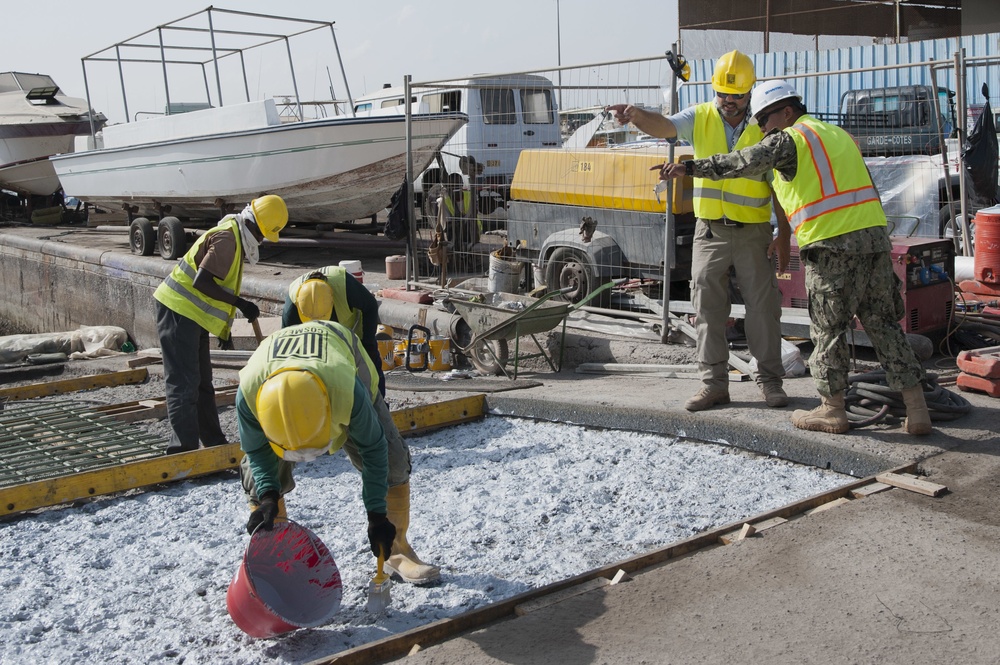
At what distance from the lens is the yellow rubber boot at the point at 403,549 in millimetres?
3789

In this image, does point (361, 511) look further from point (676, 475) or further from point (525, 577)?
point (676, 475)

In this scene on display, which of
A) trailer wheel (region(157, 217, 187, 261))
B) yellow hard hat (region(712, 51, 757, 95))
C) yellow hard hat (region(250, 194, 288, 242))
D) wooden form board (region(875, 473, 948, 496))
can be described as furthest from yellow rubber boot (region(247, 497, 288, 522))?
trailer wheel (region(157, 217, 187, 261))

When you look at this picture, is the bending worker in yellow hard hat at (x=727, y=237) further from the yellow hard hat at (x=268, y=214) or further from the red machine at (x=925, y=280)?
the yellow hard hat at (x=268, y=214)

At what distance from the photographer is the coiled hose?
15.9 ft

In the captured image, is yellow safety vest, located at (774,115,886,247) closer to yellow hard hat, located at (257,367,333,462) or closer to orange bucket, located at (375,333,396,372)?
yellow hard hat, located at (257,367,333,462)

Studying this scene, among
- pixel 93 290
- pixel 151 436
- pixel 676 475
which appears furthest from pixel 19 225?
pixel 676 475

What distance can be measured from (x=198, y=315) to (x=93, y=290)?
400 inches

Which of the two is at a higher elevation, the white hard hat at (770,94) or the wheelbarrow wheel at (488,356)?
the white hard hat at (770,94)

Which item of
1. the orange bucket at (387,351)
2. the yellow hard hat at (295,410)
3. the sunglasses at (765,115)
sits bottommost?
the orange bucket at (387,351)

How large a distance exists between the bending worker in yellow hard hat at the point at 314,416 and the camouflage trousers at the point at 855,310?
2.24m

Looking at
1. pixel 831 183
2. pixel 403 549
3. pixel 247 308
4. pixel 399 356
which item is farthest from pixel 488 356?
pixel 403 549

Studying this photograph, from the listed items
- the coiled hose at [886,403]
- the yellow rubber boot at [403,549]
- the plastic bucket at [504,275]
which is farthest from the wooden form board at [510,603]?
the plastic bucket at [504,275]

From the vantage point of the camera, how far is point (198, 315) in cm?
539

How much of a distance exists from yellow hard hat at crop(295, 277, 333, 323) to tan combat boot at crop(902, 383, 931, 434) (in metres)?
2.85
